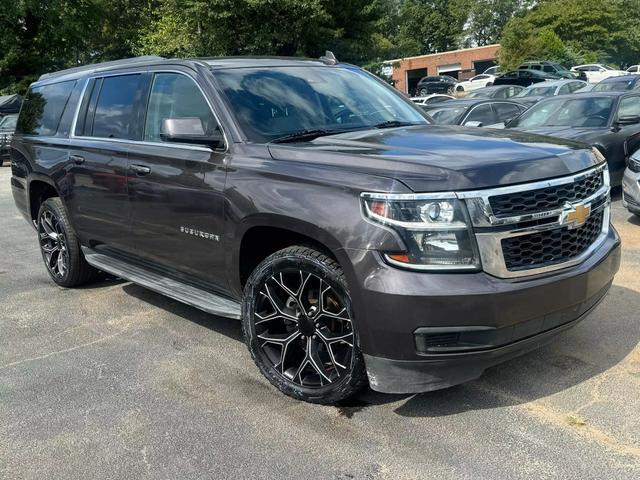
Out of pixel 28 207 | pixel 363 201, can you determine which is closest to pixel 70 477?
pixel 363 201

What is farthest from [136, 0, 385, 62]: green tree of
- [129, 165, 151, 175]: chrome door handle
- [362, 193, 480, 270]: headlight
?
[362, 193, 480, 270]: headlight

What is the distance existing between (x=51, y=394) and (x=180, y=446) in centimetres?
113

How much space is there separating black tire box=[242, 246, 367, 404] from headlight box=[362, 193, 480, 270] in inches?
16.5

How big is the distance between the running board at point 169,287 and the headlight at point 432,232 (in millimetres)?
1393

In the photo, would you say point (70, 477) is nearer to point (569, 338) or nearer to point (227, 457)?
point (227, 457)

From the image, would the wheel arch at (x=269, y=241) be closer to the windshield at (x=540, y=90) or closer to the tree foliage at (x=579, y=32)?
the windshield at (x=540, y=90)

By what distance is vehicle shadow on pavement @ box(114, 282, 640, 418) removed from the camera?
3.52 m

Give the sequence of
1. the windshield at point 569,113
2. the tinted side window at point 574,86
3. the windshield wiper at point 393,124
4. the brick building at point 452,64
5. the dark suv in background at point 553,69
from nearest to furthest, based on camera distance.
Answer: the windshield wiper at point 393,124 < the windshield at point 569,113 < the tinted side window at point 574,86 < the dark suv in background at point 553,69 < the brick building at point 452,64

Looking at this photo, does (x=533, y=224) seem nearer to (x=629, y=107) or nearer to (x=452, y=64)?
(x=629, y=107)

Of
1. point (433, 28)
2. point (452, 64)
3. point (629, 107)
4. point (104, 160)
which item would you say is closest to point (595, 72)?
point (452, 64)

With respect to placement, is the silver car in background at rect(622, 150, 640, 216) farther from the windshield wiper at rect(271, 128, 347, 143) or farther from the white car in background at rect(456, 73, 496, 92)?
the white car in background at rect(456, 73, 496, 92)

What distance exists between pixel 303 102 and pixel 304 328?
1578 millimetres

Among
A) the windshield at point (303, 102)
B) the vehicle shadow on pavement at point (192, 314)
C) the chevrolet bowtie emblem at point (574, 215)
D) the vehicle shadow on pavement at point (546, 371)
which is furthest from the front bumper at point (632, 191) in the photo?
the vehicle shadow on pavement at point (192, 314)

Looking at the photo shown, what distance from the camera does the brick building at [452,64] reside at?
63.2m
